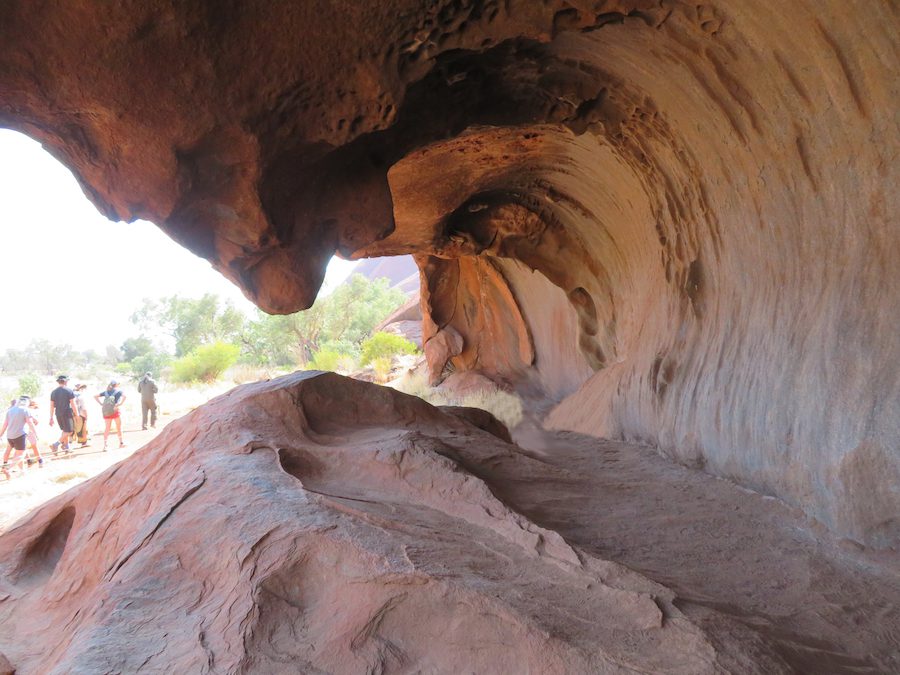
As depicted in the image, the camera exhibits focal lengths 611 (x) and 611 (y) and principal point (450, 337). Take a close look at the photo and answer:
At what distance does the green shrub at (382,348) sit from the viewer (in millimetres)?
20219

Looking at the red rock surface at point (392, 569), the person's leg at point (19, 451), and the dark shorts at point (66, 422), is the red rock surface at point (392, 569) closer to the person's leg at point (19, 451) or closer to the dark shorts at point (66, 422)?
the person's leg at point (19, 451)

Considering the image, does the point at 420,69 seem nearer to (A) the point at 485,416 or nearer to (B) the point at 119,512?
(A) the point at 485,416

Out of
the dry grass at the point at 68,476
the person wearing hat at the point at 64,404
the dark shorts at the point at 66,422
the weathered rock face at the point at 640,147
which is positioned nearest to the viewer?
the weathered rock face at the point at 640,147

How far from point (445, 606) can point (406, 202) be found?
6523 millimetres

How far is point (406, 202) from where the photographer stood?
25.6 feet

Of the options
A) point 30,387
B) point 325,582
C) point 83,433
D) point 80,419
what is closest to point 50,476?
point 80,419

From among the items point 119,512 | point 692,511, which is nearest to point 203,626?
point 119,512

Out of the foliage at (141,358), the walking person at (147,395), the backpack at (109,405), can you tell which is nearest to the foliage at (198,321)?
the foliage at (141,358)

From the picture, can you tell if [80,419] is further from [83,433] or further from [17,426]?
[17,426]

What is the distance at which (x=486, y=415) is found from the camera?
511cm

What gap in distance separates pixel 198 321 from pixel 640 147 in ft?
102

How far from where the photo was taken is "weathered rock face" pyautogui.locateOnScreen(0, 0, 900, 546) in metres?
3.03

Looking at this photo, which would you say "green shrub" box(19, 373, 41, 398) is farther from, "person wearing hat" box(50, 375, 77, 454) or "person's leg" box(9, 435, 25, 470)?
"person's leg" box(9, 435, 25, 470)

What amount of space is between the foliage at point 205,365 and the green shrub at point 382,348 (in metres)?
6.75
